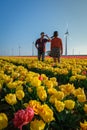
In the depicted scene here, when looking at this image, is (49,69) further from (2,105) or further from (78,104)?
(78,104)

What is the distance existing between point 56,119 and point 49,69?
6.38 metres

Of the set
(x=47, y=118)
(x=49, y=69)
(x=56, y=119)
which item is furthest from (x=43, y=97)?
(x=49, y=69)

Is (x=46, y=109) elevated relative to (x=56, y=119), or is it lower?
elevated

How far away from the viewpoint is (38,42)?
674 inches

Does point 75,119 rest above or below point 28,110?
below

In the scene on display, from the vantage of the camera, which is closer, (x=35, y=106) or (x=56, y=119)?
(x=35, y=106)

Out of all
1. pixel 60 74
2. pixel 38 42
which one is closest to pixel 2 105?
pixel 60 74

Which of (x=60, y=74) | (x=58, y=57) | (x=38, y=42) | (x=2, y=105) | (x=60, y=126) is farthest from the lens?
(x=38, y=42)

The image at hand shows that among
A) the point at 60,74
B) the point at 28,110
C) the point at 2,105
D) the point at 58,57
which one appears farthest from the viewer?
the point at 58,57

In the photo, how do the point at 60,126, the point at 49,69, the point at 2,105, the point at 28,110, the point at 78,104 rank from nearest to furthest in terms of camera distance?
the point at 28,110 → the point at 60,126 → the point at 78,104 → the point at 2,105 → the point at 49,69

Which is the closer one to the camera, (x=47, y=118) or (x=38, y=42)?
(x=47, y=118)

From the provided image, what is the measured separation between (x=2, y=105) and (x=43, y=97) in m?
1.57

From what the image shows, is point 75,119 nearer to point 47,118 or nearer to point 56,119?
point 56,119

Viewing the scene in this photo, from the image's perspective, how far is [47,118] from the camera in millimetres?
3131
